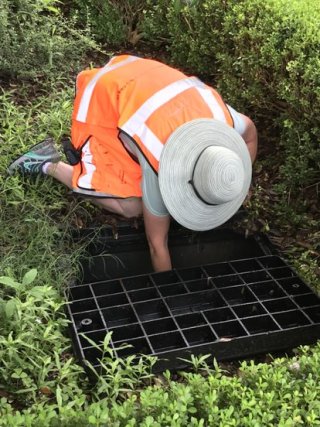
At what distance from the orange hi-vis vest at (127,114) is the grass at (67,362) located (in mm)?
386

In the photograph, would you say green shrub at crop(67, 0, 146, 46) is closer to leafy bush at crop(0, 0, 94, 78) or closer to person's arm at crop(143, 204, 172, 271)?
leafy bush at crop(0, 0, 94, 78)

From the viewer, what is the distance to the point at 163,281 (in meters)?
3.67

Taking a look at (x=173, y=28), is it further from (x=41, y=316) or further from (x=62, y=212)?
(x=41, y=316)

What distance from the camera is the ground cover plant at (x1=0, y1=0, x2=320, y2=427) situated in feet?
7.62

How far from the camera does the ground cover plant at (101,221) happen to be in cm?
232

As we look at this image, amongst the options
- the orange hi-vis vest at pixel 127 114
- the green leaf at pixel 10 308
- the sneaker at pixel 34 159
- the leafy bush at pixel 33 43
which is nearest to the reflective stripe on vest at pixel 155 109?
the orange hi-vis vest at pixel 127 114

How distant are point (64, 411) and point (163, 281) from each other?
1520 mm

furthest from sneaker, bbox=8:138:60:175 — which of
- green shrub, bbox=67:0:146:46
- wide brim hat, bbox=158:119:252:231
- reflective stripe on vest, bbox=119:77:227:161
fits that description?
green shrub, bbox=67:0:146:46

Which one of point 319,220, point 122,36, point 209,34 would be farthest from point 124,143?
point 122,36

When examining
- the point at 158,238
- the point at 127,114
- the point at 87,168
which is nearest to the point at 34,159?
the point at 87,168

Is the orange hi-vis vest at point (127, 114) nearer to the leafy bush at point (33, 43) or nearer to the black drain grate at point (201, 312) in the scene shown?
the black drain grate at point (201, 312)

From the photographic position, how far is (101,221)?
396 cm

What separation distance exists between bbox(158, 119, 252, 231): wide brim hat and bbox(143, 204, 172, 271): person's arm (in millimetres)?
225

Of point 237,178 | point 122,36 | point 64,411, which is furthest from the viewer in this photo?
point 122,36
